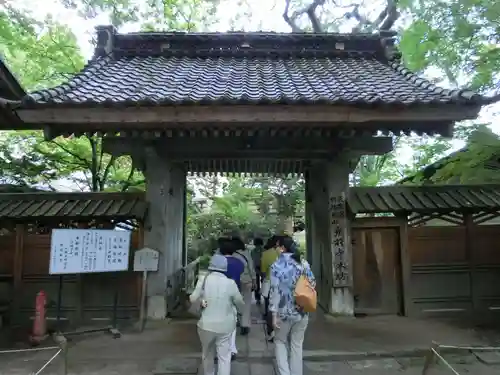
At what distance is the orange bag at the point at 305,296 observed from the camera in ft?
14.5

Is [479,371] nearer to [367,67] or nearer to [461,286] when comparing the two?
[461,286]

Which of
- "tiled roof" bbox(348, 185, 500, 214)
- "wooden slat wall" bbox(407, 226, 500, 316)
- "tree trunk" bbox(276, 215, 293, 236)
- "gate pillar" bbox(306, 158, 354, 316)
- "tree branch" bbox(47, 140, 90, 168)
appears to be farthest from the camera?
"tree trunk" bbox(276, 215, 293, 236)

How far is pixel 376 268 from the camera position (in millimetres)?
8477

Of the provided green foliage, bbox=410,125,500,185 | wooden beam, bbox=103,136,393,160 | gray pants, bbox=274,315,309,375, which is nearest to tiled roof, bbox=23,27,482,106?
wooden beam, bbox=103,136,393,160

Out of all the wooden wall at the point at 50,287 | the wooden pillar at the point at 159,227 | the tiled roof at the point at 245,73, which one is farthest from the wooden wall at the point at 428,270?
the wooden wall at the point at 50,287

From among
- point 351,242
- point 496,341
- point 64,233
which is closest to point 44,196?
point 64,233

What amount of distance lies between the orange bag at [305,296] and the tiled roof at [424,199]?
3.95 m

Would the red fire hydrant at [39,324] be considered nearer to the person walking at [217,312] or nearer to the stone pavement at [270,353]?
the stone pavement at [270,353]

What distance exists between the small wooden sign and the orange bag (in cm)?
395

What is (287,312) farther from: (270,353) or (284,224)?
(284,224)

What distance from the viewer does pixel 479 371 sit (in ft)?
17.0

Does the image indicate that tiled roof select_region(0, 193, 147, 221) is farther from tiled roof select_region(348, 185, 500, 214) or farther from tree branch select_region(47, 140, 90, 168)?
tiled roof select_region(348, 185, 500, 214)

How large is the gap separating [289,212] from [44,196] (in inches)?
513

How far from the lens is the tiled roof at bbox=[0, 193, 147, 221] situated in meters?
7.54
